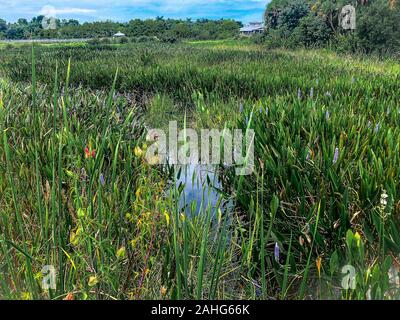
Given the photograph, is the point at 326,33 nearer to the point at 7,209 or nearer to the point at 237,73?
the point at 237,73

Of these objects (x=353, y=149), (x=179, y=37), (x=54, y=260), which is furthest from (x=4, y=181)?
(x=179, y=37)

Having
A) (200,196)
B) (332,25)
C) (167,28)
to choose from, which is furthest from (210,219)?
(167,28)

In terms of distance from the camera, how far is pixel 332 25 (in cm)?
2158

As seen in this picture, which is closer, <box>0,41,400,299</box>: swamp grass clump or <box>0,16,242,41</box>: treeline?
<box>0,41,400,299</box>: swamp grass clump

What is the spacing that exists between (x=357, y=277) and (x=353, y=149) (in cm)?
175

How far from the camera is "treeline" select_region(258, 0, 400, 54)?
57.4 feet

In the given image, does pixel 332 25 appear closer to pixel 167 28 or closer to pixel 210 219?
pixel 167 28

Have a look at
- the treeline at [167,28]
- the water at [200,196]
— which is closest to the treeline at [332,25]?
the treeline at [167,28]

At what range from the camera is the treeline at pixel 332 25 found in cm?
1748

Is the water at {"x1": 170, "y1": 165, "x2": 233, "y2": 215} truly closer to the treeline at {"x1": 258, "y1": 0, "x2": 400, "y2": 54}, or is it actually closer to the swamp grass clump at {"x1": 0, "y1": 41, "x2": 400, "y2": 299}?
the swamp grass clump at {"x1": 0, "y1": 41, "x2": 400, "y2": 299}

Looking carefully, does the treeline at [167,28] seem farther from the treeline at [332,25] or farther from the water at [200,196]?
the water at [200,196]

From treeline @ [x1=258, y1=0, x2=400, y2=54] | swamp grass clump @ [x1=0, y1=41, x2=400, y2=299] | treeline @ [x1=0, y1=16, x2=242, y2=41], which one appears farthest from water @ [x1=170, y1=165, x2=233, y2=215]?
treeline @ [x1=258, y1=0, x2=400, y2=54]

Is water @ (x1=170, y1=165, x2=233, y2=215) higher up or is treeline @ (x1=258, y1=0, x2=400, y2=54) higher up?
treeline @ (x1=258, y1=0, x2=400, y2=54)

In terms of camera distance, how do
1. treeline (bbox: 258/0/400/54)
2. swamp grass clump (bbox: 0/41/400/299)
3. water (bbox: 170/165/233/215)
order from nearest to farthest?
swamp grass clump (bbox: 0/41/400/299), water (bbox: 170/165/233/215), treeline (bbox: 258/0/400/54)
